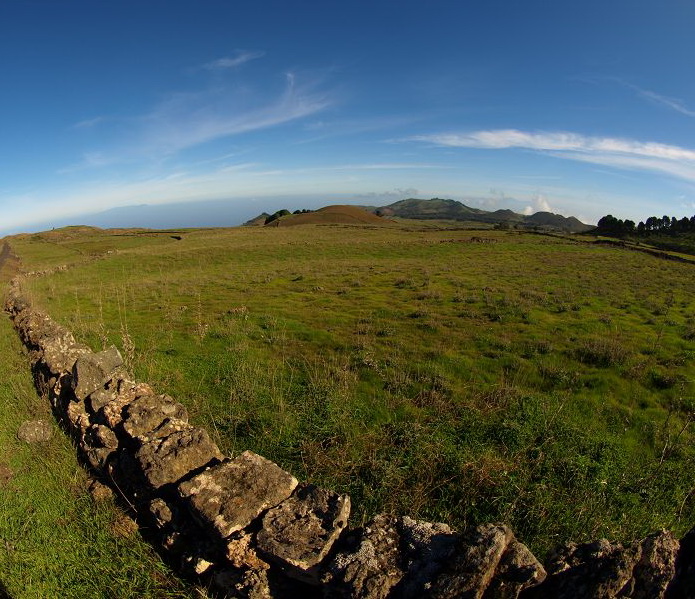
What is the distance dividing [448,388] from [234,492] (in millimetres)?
6018

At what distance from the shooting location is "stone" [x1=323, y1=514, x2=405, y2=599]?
311 centimetres

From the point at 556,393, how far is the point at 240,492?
7.74 m

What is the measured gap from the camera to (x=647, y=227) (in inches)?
4021

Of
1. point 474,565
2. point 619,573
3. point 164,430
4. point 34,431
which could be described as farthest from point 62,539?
point 619,573

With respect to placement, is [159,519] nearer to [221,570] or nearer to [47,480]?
[221,570]

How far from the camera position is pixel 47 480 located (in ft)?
17.7

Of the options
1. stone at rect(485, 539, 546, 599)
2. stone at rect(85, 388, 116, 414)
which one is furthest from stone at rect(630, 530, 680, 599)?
stone at rect(85, 388, 116, 414)

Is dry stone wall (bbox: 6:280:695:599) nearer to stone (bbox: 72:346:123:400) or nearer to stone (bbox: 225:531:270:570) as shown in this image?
stone (bbox: 225:531:270:570)

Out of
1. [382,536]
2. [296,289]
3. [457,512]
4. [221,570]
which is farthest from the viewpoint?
[296,289]

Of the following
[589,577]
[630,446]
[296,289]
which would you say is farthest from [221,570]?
[296,289]

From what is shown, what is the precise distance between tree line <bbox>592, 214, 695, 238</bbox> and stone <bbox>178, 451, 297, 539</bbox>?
352 feet

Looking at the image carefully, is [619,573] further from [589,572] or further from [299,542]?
[299,542]

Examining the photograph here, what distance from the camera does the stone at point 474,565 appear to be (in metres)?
2.80

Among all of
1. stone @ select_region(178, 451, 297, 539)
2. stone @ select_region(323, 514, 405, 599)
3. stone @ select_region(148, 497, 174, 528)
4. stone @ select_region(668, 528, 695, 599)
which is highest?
stone @ select_region(668, 528, 695, 599)
